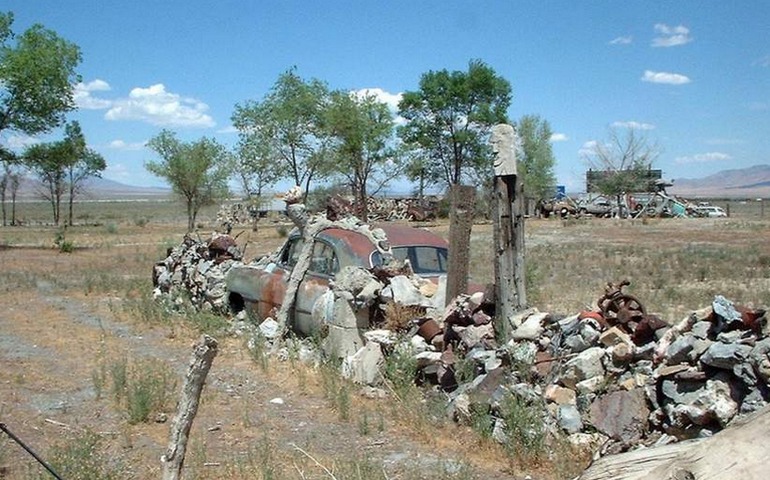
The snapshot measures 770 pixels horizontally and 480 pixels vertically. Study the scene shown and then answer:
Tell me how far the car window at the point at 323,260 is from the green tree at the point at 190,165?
32.6 metres

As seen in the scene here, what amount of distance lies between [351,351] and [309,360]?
632mm

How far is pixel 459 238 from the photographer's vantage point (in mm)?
8688

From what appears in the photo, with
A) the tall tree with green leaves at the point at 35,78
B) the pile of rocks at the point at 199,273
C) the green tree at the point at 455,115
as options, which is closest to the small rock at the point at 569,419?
the pile of rocks at the point at 199,273

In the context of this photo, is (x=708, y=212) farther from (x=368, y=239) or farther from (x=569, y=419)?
(x=569, y=419)

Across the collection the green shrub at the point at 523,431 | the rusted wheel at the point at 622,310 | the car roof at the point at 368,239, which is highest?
the car roof at the point at 368,239

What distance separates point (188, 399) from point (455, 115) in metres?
47.3

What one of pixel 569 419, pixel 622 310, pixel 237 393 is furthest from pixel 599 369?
pixel 237 393

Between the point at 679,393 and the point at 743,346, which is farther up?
the point at 743,346

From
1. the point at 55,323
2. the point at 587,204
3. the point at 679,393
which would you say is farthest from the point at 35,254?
the point at 587,204

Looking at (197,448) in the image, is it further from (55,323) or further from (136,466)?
(55,323)

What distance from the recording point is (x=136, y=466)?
569 cm

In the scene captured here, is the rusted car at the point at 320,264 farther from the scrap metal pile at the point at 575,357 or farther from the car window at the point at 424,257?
the scrap metal pile at the point at 575,357

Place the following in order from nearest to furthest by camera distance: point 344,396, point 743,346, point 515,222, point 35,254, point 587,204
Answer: point 743,346
point 344,396
point 515,222
point 35,254
point 587,204

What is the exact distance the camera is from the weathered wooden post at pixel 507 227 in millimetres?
8008
